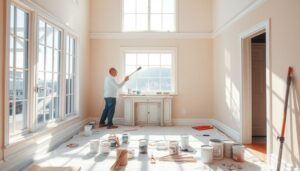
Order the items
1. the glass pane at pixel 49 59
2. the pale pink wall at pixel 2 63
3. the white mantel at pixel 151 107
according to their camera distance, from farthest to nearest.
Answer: the white mantel at pixel 151 107 < the glass pane at pixel 49 59 < the pale pink wall at pixel 2 63

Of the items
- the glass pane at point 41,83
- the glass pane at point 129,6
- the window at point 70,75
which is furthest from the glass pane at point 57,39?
the glass pane at point 129,6

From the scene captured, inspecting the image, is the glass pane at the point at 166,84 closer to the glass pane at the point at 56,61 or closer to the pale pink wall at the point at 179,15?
the pale pink wall at the point at 179,15

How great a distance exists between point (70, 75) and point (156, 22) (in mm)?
2904

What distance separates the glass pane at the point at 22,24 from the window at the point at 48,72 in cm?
33

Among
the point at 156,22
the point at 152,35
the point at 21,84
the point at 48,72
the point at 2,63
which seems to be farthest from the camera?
the point at 156,22

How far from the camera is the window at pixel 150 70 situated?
6598 millimetres

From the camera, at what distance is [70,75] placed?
17.0ft

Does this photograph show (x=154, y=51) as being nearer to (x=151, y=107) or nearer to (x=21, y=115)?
(x=151, y=107)

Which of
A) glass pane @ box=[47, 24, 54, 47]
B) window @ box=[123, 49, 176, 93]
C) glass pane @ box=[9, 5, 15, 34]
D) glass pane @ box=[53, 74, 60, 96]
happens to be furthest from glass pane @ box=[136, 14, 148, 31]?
glass pane @ box=[9, 5, 15, 34]

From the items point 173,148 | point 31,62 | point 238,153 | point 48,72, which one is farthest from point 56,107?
point 238,153

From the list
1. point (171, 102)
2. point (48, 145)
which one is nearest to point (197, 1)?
point (171, 102)

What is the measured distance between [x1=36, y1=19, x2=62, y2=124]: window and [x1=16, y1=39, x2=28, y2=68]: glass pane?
30cm

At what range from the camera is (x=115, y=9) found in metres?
6.53

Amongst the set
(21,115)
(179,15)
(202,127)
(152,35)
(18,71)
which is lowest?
(202,127)
